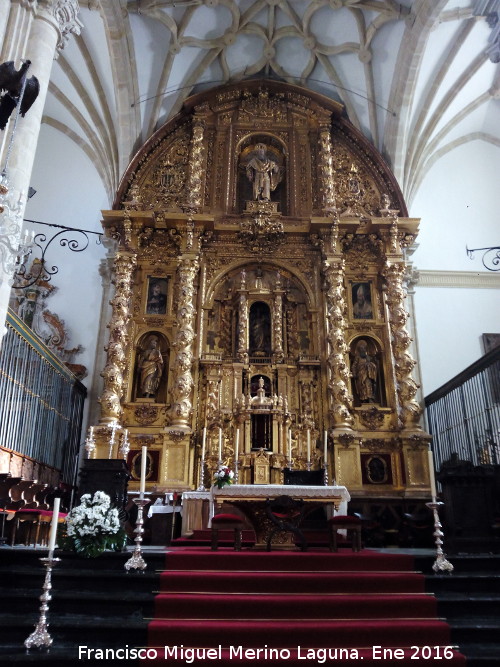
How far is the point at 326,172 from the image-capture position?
15.2m

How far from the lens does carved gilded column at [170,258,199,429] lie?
41.1 ft

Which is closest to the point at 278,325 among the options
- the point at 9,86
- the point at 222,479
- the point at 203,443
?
the point at 203,443

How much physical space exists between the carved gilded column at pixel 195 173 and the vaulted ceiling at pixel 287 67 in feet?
3.97

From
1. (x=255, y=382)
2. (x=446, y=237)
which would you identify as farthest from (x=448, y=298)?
(x=255, y=382)

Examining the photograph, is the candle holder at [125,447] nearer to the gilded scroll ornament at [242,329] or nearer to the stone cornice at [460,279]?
the gilded scroll ornament at [242,329]

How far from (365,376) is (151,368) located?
512 cm

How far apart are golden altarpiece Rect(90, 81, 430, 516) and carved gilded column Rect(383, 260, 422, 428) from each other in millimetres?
35

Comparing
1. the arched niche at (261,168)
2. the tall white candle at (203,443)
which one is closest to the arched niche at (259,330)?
the tall white candle at (203,443)

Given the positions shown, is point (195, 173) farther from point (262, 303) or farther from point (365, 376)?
point (365, 376)

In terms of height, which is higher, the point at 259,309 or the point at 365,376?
the point at 259,309

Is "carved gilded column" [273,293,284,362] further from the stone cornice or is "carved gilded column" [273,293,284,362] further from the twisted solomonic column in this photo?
the stone cornice

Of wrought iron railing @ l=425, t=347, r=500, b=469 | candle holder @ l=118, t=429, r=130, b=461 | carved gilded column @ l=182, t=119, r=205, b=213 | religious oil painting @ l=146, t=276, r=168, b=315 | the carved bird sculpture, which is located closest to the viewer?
the carved bird sculpture

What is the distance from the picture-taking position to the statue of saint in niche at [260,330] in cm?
1396

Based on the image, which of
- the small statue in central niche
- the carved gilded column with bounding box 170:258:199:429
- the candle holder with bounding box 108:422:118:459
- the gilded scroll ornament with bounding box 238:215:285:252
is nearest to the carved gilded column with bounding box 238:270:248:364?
the gilded scroll ornament with bounding box 238:215:285:252
